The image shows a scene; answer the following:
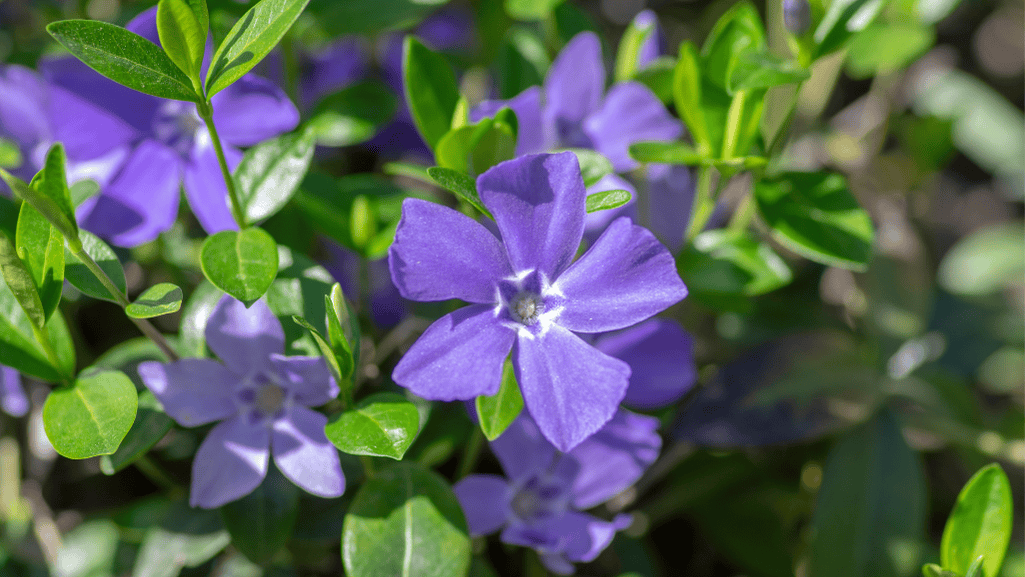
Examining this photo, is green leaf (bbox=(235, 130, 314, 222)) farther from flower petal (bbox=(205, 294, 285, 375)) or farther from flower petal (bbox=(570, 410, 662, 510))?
flower petal (bbox=(570, 410, 662, 510))

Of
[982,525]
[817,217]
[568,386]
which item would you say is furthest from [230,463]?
[982,525]

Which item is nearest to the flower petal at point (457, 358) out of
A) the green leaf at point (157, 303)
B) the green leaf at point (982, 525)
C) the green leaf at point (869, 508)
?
the green leaf at point (157, 303)

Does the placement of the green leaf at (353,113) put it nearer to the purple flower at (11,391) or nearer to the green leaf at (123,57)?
the green leaf at (123,57)

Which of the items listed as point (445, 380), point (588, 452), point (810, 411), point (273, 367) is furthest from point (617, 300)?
point (810, 411)

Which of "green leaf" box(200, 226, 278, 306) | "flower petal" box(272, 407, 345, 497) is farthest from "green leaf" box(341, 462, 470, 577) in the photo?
"green leaf" box(200, 226, 278, 306)

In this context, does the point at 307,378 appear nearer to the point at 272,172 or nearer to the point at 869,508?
the point at 272,172

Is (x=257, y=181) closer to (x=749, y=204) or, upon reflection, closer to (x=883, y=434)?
(x=749, y=204)
